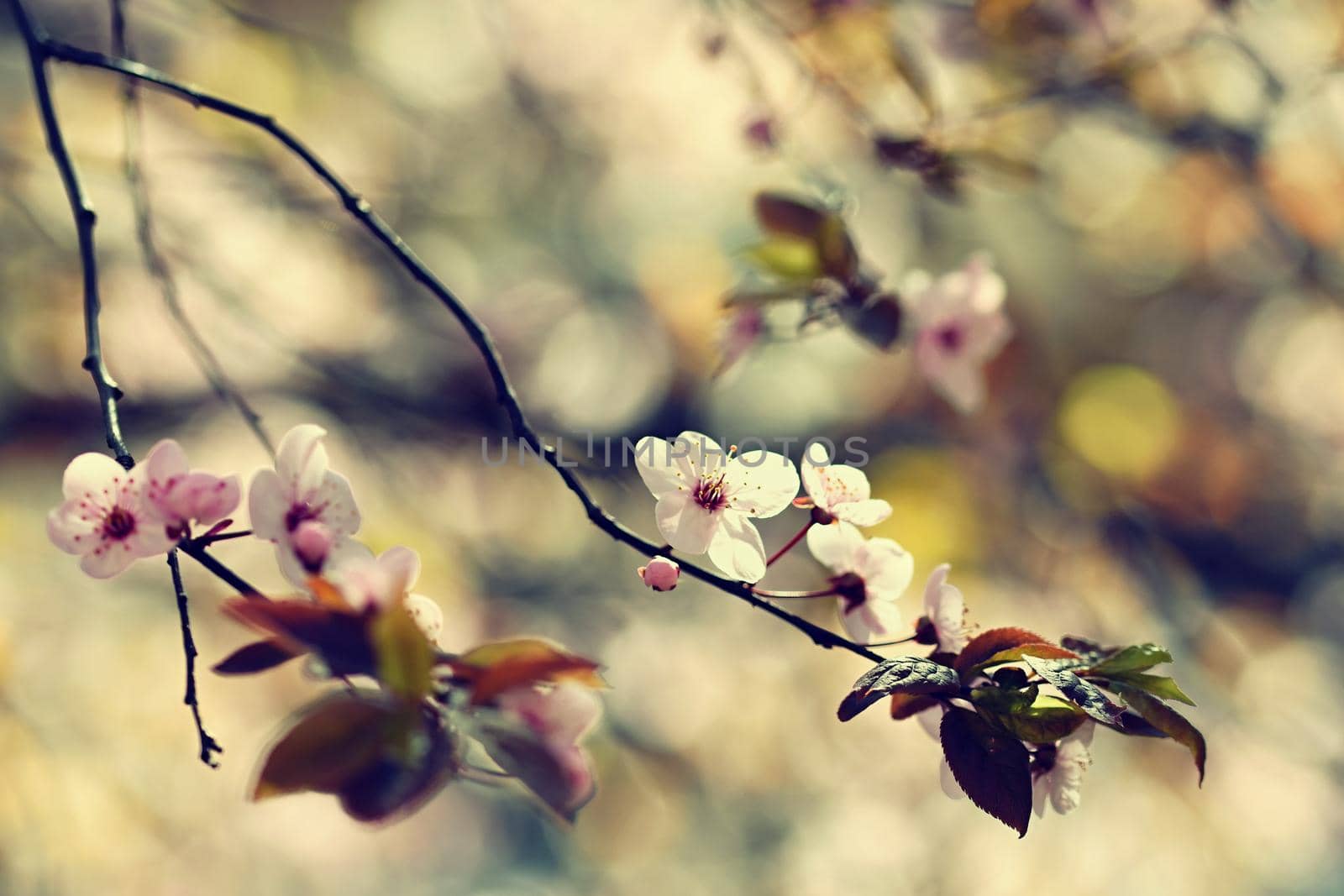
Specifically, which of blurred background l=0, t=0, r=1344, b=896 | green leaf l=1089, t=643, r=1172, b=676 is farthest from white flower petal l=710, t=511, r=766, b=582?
blurred background l=0, t=0, r=1344, b=896

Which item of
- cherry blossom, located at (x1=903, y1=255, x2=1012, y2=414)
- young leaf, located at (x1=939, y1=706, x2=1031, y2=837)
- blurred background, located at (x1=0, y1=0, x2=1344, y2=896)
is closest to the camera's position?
young leaf, located at (x1=939, y1=706, x2=1031, y2=837)

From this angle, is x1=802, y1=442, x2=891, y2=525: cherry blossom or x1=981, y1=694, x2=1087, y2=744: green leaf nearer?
x1=981, y1=694, x2=1087, y2=744: green leaf

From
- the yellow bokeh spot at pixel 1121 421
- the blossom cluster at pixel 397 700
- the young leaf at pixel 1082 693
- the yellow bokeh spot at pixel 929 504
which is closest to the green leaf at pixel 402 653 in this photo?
the blossom cluster at pixel 397 700

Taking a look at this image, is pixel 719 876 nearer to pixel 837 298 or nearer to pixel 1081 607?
pixel 1081 607

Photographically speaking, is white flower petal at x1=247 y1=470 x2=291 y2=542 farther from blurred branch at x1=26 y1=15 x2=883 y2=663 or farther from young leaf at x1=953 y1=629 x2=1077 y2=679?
young leaf at x1=953 y1=629 x2=1077 y2=679

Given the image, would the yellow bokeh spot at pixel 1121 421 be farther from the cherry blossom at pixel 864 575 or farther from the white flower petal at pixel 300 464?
the white flower petal at pixel 300 464
